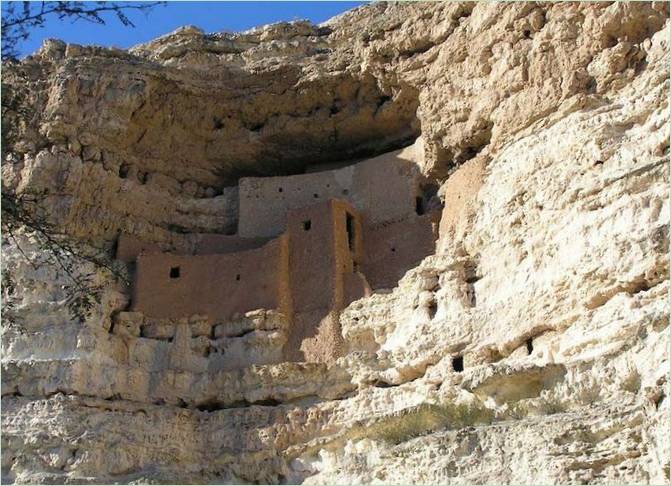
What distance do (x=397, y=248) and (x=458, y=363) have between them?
3.23 meters

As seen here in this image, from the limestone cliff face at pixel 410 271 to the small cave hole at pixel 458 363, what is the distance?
0.13 m

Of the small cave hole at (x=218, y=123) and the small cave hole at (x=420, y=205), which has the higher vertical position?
the small cave hole at (x=218, y=123)

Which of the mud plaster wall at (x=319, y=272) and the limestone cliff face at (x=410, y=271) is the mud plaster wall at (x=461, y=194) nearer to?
the limestone cliff face at (x=410, y=271)

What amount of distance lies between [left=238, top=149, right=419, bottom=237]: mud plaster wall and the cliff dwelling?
0.07 ft

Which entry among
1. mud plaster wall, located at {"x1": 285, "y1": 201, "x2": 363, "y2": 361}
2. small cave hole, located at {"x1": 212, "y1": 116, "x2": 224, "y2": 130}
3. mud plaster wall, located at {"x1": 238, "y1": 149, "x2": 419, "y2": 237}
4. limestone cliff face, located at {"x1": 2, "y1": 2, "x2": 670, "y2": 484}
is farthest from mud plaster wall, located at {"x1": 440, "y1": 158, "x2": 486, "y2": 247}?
small cave hole, located at {"x1": 212, "y1": 116, "x2": 224, "y2": 130}

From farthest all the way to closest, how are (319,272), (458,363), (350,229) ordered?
(350,229)
(319,272)
(458,363)

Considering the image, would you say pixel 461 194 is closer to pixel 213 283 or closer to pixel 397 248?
pixel 397 248

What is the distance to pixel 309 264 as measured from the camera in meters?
17.8

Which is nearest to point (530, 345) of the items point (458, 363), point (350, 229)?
point (458, 363)

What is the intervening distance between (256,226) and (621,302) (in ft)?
24.2

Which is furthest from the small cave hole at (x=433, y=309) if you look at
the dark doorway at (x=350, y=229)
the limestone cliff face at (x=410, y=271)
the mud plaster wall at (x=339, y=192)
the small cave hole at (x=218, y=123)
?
the small cave hole at (x=218, y=123)

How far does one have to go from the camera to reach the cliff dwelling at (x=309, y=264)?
57.2 ft

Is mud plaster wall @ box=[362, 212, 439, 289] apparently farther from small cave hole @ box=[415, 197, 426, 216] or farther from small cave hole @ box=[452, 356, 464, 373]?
small cave hole @ box=[452, 356, 464, 373]

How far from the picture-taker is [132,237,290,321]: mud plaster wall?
58.2 ft
